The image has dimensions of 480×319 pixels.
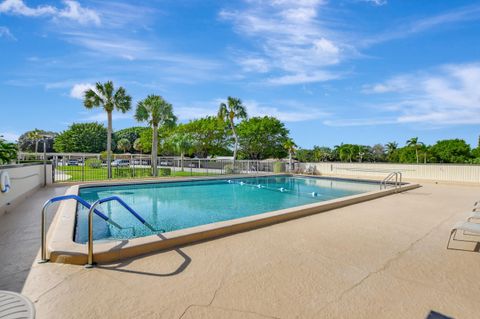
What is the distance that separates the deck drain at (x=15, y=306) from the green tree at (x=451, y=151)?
58528 millimetres

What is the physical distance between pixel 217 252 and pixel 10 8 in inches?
383

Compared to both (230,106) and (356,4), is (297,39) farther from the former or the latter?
(230,106)

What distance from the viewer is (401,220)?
590 cm

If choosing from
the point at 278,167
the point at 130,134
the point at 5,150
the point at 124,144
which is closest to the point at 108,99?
the point at 5,150

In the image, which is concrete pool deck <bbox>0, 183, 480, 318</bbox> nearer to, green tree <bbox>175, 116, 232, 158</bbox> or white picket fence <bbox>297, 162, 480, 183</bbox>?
white picket fence <bbox>297, 162, 480, 183</bbox>

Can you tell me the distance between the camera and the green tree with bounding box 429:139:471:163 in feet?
159

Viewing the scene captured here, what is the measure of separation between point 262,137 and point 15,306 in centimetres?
3347

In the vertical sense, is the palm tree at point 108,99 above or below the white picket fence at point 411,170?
above

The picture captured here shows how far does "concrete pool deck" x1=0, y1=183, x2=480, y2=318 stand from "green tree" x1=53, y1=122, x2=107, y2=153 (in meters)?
54.5

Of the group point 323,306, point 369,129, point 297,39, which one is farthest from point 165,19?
point 369,129

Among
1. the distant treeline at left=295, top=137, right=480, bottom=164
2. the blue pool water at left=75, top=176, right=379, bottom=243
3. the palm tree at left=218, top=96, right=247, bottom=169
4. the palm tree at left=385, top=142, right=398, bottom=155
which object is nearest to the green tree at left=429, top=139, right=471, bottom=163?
the distant treeline at left=295, top=137, right=480, bottom=164

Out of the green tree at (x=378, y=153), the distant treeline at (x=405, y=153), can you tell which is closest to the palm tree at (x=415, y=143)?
the distant treeline at (x=405, y=153)

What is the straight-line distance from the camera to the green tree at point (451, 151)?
Answer: 159 ft

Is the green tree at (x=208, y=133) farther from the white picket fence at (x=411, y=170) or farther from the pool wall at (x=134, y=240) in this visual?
the pool wall at (x=134, y=240)
